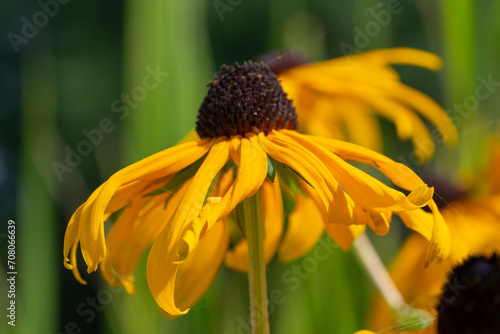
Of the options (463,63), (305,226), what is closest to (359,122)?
(463,63)

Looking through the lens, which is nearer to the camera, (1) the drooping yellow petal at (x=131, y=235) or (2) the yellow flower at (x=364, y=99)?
(1) the drooping yellow petal at (x=131, y=235)

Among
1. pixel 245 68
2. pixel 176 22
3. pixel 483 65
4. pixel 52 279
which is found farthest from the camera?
pixel 176 22

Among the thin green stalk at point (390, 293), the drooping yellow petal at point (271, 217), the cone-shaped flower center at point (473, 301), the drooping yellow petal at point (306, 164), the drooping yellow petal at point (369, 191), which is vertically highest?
the drooping yellow petal at point (306, 164)

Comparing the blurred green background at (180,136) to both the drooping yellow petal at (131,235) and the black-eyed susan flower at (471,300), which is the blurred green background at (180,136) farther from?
the black-eyed susan flower at (471,300)

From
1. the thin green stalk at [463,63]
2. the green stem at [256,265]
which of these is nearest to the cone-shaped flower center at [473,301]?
the green stem at [256,265]

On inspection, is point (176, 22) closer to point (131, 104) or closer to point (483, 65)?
point (131, 104)

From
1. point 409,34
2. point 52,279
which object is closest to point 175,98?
point 52,279
